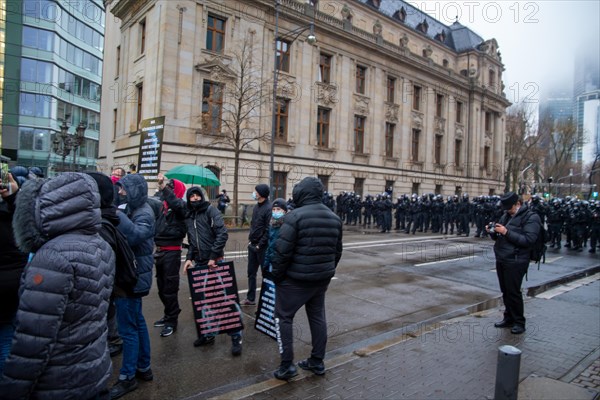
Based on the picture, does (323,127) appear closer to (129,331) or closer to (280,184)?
(280,184)

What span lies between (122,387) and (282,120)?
26313 millimetres

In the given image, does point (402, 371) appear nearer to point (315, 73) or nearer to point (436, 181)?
point (315, 73)

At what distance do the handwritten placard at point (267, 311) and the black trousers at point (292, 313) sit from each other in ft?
2.61

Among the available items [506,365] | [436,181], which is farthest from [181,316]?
[436,181]

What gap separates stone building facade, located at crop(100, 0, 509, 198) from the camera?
24203mm

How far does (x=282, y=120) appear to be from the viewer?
95.6ft

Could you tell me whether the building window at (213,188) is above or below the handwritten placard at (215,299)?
above

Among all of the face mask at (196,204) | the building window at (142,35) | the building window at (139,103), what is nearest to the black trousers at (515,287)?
the face mask at (196,204)

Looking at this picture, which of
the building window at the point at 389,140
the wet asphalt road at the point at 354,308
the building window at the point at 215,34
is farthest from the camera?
the building window at the point at 389,140

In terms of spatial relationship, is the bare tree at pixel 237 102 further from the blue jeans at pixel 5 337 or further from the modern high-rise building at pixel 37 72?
the modern high-rise building at pixel 37 72

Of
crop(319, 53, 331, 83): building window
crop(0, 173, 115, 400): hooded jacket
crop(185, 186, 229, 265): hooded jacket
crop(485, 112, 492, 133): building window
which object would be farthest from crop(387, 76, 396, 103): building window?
crop(0, 173, 115, 400): hooded jacket

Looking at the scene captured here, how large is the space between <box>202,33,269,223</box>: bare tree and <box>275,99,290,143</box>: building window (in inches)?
71.1

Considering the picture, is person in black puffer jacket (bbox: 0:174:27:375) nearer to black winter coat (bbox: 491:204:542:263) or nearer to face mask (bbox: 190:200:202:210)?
face mask (bbox: 190:200:202:210)

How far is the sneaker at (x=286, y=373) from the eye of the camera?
4215 millimetres
